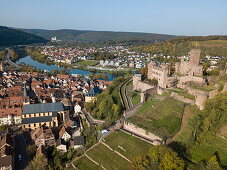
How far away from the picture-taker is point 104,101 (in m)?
37.3

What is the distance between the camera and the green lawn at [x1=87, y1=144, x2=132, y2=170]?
22127mm

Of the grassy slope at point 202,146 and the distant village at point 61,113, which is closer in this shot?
the grassy slope at point 202,146

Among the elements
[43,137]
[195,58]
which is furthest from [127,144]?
[195,58]

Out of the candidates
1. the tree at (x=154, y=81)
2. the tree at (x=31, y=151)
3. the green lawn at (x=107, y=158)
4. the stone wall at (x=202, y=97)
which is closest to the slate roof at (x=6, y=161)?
the tree at (x=31, y=151)

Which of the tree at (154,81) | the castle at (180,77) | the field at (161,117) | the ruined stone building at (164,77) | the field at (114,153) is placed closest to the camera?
the field at (114,153)

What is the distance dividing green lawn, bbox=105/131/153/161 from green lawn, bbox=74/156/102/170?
3289mm

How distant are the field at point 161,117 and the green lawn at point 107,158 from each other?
210 inches

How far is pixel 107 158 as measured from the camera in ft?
77.3

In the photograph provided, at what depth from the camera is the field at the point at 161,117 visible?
2499cm

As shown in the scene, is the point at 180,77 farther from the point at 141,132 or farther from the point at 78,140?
the point at 78,140

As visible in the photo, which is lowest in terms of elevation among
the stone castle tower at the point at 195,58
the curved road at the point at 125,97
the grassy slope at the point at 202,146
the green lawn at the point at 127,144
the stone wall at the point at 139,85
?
the green lawn at the point at 127,144

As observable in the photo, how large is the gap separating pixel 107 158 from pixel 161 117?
9.39m

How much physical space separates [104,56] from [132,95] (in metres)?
106

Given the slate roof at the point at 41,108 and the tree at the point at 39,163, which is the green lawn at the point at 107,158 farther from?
the slate roof at the point at 41,108
